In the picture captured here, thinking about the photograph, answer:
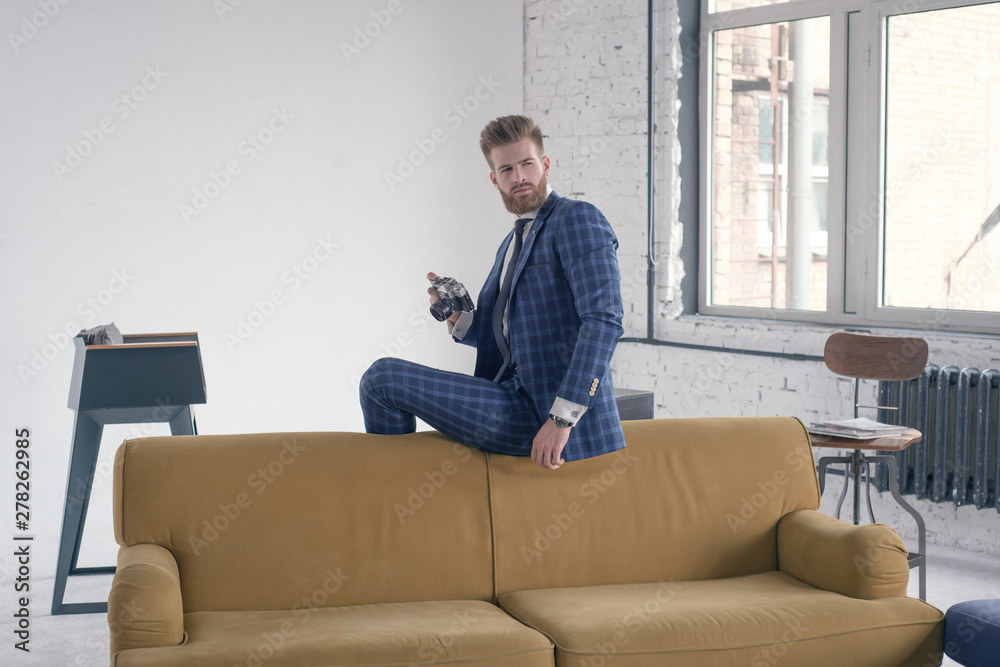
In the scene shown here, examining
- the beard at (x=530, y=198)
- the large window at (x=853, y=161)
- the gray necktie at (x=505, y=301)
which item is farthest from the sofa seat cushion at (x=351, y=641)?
the large window at (x=853, y=161)

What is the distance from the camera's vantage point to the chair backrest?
3686 millimetres

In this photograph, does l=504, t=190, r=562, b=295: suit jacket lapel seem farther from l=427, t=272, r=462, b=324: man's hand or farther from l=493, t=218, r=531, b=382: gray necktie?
l=427, t=272, r=462, b=324: man's hand

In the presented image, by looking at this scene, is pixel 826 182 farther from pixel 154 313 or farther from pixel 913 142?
pixel 154 313

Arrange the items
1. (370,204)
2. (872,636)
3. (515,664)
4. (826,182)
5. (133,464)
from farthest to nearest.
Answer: (370,204)
(826,182)
(133,464)
(872,636)
(515,664)

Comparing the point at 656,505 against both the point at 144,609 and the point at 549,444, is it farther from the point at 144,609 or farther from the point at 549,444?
the point at 144,609

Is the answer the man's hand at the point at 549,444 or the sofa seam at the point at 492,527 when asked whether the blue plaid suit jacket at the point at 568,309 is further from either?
the sofa seam at the point at 492,527

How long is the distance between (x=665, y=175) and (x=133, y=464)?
3349 mm

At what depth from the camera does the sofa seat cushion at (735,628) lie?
208 cm

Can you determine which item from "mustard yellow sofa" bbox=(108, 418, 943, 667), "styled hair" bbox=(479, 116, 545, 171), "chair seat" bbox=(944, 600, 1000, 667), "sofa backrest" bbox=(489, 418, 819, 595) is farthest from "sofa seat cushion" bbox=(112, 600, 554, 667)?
"styled hair" bbox=(479, 116, 545, 171)

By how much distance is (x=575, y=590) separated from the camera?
2.41 metres

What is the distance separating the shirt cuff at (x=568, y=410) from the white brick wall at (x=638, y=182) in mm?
2415

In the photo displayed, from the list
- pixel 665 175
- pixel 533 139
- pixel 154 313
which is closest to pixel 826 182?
pixel 665 175

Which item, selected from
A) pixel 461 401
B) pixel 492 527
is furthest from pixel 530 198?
pixel 492 527

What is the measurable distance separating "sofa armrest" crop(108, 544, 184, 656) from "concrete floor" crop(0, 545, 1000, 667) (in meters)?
1.01
